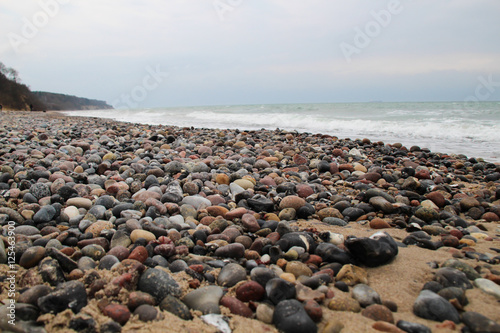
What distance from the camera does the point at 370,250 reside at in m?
1.76

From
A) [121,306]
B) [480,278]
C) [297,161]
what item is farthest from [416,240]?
[297,161]

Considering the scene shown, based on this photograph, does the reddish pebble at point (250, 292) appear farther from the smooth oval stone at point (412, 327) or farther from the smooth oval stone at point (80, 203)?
the smooth oval stone at point (80, 203)

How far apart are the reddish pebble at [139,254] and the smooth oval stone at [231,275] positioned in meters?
0.47

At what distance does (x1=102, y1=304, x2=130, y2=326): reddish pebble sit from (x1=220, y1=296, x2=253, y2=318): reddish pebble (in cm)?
44

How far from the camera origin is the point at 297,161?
463cm

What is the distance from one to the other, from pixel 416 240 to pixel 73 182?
126 inches

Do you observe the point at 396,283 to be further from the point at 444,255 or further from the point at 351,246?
the point at 444,255

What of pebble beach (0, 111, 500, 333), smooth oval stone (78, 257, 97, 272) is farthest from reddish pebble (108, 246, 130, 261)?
smooth oval stone (78, 257, 97, 272)

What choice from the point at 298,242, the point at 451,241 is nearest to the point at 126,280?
the point at 298,242

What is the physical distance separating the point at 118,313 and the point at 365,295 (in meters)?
1.16

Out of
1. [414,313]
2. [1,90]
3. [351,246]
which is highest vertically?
[1,90]

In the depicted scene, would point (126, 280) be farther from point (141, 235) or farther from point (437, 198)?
point (437, 198)

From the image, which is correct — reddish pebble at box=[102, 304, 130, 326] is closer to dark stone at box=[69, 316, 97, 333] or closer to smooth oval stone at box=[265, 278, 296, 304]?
dark stone at box=[69, 316, 97, 333]

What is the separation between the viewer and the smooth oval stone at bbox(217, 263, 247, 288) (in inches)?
63.8
